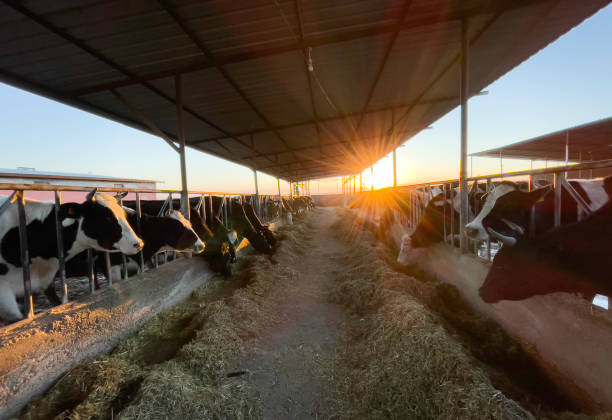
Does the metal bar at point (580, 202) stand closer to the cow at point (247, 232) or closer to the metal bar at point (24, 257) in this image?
the metal bar at point (24, 257)

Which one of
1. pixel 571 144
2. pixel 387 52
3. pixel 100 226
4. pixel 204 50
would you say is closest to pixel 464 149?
pixel 387 52

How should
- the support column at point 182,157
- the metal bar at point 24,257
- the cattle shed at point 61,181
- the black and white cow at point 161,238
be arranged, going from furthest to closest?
the cattle shed at point 61,181, the support column at point 182,157, the black and white cow at point 161,238, the metal bar at point 24,257

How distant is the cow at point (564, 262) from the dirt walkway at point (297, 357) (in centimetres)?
190

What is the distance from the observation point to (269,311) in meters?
3.70

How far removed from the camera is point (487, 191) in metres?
3.87

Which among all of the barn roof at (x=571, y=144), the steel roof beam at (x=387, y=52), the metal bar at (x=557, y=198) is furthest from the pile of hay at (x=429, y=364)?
the barn roof at (x=571, y=144)

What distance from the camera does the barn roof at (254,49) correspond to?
2.99 metres

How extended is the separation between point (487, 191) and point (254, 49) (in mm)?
4303

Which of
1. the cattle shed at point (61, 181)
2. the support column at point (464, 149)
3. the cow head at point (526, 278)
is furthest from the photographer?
the cattle shed at point (61, 181)

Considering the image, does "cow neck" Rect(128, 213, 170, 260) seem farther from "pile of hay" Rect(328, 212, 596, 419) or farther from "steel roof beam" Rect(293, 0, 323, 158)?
"steel roof beam" Rect(293, 0, 323, 158)

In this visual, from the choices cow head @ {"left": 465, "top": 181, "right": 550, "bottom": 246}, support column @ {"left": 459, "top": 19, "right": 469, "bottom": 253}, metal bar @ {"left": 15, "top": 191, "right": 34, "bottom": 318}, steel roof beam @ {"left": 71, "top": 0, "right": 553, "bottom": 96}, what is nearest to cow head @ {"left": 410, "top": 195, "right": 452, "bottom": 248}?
support column @ {"left": 459, "top": 19, "right": 469, "bottom": 253}

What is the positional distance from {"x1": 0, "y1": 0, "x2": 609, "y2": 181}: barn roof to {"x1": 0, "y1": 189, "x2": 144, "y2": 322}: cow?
2.03m

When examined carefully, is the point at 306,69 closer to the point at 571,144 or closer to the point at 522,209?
the point at 522,209

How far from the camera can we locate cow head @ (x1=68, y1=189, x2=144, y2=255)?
292 centimetres
